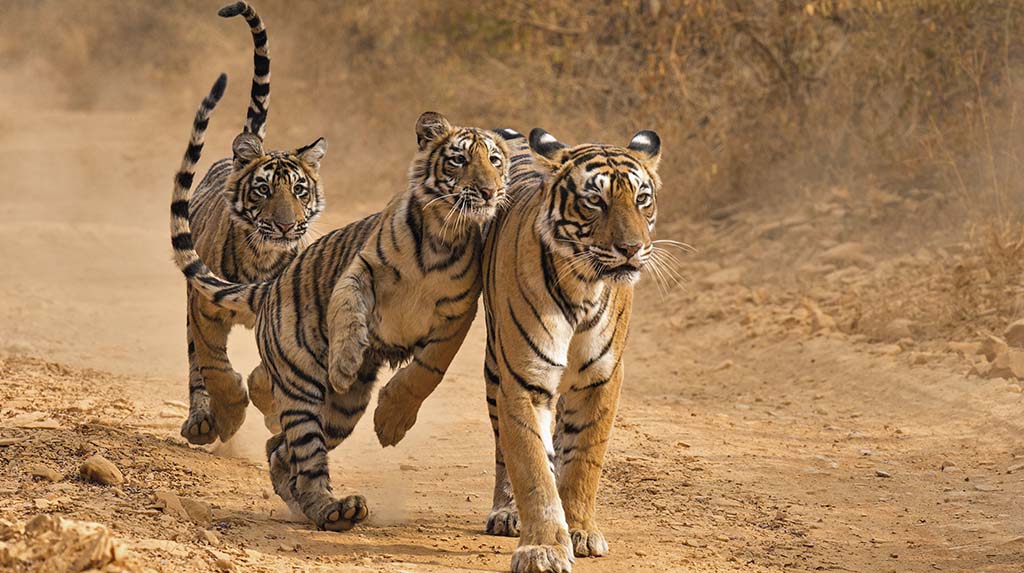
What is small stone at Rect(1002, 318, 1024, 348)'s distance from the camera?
780cm

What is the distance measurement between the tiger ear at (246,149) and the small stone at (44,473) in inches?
75.5

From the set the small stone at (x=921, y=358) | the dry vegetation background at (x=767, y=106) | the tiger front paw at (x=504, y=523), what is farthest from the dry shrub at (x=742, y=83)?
the tiger front paw at (x=504, y=523)

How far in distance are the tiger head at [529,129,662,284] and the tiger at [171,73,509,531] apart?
0.48 meters

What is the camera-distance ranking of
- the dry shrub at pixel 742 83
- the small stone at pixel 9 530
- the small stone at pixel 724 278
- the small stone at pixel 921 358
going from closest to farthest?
the small stone at pixel 9 530
the small stone at pixel 921 358
the small stone at pixel 724 278
the dry shrub at pixel 742 83

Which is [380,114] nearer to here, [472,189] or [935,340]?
[935,340]

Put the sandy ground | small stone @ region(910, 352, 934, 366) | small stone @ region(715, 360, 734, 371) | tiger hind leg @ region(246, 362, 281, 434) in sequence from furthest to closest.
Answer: small stone @ region(715, 360, 734, 371) → small stone @ region(910, 352, 934, 366) → tiger hind leg @ region(246, 362, 281, 434) → the sandy ground

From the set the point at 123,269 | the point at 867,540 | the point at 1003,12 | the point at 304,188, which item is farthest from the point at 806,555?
the point at 123,269

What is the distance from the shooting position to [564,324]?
4.74 meters

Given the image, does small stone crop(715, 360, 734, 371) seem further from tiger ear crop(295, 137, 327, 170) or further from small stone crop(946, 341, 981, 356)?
tiger ear crop(295, 137, 327, 170)

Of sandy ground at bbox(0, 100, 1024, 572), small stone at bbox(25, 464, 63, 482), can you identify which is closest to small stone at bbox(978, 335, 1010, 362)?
sandy ground at bbox(0, 100, 1024, 572)

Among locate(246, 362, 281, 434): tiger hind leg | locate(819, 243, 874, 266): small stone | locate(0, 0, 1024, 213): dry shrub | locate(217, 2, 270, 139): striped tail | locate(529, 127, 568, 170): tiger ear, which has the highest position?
locate(0, 0, 1024, 213): dry shrub

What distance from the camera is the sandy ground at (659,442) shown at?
493cm

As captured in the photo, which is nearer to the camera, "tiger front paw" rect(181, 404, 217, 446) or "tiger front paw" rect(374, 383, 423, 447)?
"tiger front paw" rect(374, 383, 423, 447)

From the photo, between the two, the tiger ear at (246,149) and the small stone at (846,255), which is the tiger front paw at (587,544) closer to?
the tiger ear at (246,149)
